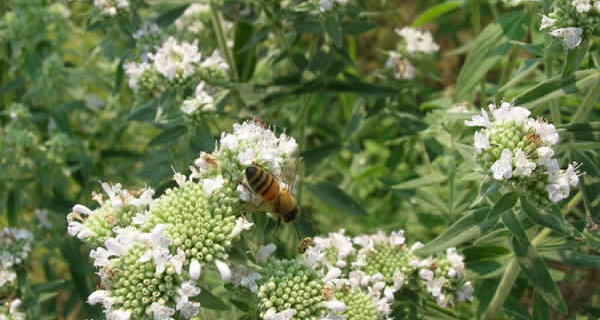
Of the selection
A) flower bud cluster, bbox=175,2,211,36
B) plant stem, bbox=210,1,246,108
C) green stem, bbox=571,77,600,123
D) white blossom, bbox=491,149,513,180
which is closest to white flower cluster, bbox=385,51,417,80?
plant stem, bbox=210,1,246,108

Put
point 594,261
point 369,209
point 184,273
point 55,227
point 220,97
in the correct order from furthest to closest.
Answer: point 369,209, point 55,227, point 220,97, point 594,261, point 184,273

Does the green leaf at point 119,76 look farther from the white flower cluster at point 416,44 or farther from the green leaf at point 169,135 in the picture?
the white flower cluster at point 416,44

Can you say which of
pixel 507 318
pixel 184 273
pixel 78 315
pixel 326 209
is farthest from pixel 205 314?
pixel 78 315

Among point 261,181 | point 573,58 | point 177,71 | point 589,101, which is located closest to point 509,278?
point 589,101

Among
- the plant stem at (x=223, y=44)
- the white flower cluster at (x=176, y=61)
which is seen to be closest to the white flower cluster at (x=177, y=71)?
the white flower cluster at (x=176, y=61)

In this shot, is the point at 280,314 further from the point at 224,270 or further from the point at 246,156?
the point at 246,156

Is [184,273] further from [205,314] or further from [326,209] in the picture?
[326,209]
